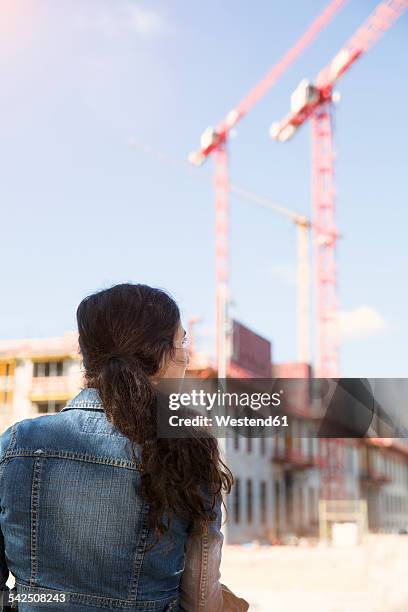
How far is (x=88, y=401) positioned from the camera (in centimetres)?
140

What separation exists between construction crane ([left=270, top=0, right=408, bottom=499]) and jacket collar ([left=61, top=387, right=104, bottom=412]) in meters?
43.0

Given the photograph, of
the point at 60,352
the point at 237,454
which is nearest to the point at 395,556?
the point at 237,454

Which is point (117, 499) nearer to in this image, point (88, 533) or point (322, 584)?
point (88, 533)

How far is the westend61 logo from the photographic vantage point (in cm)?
127

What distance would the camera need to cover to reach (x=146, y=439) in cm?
134

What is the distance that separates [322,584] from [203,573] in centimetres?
1098

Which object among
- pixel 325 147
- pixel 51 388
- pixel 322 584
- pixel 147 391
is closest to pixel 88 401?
pixel 147 391

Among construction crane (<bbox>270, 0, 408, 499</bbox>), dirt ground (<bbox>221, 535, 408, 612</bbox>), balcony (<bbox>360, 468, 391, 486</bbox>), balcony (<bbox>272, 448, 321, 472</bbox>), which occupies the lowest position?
dirt ground (<bbox>221, 535, 408, 612</bbox>)

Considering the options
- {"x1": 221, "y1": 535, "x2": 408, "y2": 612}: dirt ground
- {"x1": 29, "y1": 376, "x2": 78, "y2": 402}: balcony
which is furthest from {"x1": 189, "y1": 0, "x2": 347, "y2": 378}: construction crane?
{"x1": 221, "y1": 535, "x2": 408, "y2": 612}: dirt ground

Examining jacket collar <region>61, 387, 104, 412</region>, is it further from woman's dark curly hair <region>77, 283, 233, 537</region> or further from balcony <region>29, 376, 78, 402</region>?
balcony <region>29, 376, 78, 402</region>

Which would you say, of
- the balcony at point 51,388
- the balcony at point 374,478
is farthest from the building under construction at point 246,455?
the balcony at point 374,478

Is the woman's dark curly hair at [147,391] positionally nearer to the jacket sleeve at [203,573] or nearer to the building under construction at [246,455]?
the jacket sleeve at [203,573]

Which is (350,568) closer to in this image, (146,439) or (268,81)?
(146,439)

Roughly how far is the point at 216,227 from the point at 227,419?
4747 centimetres
